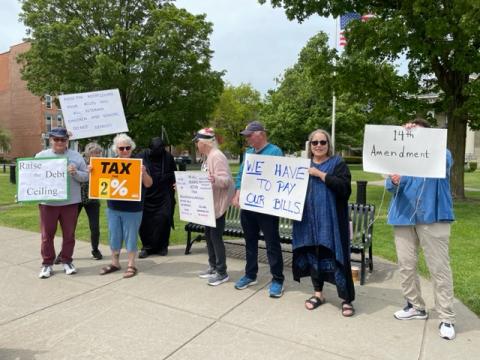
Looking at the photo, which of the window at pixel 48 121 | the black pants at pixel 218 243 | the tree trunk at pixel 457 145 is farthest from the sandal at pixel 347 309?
the window at pixel 48 121

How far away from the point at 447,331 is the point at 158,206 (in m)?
4.24

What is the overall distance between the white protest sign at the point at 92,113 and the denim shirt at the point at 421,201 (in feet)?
12.5

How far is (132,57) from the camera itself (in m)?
24.7

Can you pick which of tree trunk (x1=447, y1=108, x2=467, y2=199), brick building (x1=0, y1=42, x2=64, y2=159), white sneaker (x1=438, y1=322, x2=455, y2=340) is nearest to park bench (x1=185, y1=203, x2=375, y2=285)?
white sneaker (x1=438, y1=322, x2=455, y2=340)

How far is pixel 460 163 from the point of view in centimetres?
1315

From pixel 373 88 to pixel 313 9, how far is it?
3264 millimetres

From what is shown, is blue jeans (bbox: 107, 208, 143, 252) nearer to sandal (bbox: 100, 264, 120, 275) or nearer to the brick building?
sandal (bbox: 100, 264, 120, 275)

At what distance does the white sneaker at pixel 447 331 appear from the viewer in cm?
346

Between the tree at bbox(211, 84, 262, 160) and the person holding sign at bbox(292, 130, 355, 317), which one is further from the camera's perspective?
the tree at bbox(211, 84, 262, 160)

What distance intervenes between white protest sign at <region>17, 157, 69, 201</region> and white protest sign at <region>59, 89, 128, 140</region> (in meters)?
0.70

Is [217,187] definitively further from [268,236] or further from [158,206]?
[158,206]

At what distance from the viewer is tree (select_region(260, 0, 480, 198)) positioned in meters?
10.5

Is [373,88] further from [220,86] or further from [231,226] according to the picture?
[220,86]

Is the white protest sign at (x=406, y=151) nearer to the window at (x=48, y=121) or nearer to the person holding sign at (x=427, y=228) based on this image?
the person holding sign at (x=427, y=228)
